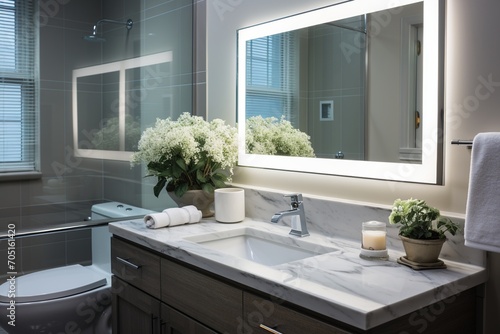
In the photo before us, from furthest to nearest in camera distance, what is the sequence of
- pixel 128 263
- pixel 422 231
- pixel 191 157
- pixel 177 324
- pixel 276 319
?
pixel 191 157 → pixel 128 263 → pixel 177 324 → pixel 422 231 → pixel 276 319

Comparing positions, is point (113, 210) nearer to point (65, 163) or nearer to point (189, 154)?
point (65, 163)

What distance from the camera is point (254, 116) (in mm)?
2121

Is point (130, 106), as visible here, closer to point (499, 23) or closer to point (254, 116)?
point (254, 116)

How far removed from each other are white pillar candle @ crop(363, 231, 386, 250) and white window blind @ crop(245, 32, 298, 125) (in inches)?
25.8

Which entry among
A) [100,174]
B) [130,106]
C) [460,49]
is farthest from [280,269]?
[130,106]

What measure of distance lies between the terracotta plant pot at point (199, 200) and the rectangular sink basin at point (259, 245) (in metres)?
0.27

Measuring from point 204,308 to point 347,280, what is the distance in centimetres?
49

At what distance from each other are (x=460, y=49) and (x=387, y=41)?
26 cm

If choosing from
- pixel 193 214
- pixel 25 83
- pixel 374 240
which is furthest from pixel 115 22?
pixel 374 240

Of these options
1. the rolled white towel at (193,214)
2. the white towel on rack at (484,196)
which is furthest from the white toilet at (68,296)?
the white towel on rack at (484,196)

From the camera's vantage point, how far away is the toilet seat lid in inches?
Answer: 75.2

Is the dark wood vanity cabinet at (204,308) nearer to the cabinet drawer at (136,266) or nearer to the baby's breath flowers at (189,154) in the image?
the cabinet drawer at (136,266)

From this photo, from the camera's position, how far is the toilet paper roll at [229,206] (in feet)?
6.41

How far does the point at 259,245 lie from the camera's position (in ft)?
6.06
